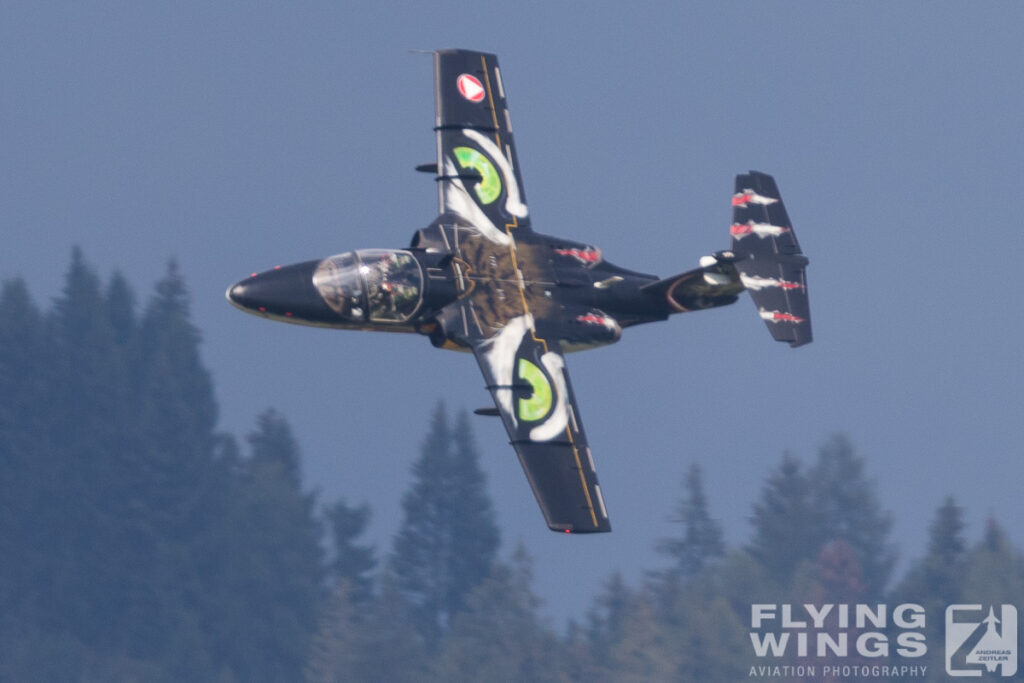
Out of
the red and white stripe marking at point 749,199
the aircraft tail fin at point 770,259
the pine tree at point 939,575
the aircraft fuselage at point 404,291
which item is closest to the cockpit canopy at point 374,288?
the aircraft fuselage at point 404,291

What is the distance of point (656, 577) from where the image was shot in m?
124

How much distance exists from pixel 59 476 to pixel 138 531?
28.3ft

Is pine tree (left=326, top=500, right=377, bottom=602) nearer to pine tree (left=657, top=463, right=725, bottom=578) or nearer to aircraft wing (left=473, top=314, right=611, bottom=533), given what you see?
pine tree (left=657, top=463, right=725, bottom=578)

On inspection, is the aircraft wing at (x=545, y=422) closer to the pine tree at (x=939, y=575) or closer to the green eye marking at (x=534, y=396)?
the green eye marking at (x=534, y=396)

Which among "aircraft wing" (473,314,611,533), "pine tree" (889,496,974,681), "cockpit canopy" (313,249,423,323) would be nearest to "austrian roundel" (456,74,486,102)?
"cockpit canopy" (313,249,423,323)

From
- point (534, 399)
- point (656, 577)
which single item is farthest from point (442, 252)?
point (656, 577)

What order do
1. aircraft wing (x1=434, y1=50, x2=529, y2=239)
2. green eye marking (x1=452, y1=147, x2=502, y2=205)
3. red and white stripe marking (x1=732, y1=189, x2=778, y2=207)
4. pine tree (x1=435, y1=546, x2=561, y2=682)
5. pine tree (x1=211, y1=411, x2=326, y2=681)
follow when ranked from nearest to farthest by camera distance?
1. aircraft wing (x1=434, y1=50, x2=529, y2=239)
2. red and white stripe marking (x1=732, y1=189, x2=778, y2=207)
3. green eye marking (x1=452, y1=147, x2=502, y2=205)
4. pine tree (x1=435, y1=546, x2=561, y2=682)
5. pine tree (x1=211, y1=411, x2=326, y2=681)

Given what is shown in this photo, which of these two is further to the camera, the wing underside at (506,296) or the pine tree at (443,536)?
the pine tree at (443,536)

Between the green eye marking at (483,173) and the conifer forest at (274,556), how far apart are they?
5801 centimetres

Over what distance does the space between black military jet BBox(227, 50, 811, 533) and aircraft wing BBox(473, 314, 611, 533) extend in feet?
0.12

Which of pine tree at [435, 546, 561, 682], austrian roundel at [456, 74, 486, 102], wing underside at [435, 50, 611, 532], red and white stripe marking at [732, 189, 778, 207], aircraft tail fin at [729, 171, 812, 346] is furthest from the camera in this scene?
pine tree at [435, 546, 561, 682]

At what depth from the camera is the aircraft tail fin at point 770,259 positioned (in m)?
49.1

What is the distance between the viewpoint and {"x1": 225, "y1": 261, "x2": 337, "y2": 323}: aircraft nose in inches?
1896

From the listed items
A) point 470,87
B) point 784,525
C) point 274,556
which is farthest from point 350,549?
point 470,87
